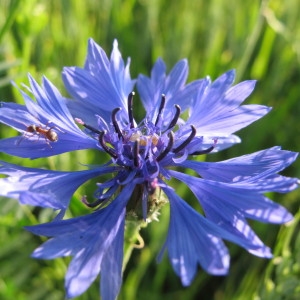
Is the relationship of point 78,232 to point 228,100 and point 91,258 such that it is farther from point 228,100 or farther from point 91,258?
point 228,100

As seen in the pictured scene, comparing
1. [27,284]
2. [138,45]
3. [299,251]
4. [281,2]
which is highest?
[281,2]

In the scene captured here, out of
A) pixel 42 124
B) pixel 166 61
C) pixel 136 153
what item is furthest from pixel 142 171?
pixel 166 61

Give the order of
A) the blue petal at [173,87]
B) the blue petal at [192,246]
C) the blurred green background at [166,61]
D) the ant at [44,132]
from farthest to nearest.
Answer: the blurred green background at [166,61] → the blue petal at [173,87] → the ant at [44,132] → the blue petal at [192,246]

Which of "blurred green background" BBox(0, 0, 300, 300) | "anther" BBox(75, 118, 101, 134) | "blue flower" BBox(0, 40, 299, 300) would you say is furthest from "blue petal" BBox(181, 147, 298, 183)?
"blurred green background" BBox(0, 0, 300, 300)

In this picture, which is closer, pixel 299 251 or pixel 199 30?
pixel 299 251

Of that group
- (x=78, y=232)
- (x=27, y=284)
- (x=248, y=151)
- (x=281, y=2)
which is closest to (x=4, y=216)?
(x=27, y=284)

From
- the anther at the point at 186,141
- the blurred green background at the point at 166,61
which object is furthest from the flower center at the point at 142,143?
the blurred green background at the point at 166,61

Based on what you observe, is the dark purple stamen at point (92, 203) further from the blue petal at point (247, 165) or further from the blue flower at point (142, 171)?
the blue petal at point (247, 165)
